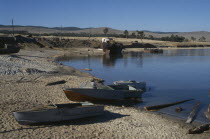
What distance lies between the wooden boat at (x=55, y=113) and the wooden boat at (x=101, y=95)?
3234 millimetres

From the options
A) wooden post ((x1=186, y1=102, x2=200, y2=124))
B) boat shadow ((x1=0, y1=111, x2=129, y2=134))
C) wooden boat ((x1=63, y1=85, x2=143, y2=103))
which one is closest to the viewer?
boat shadow ((x1=0, y1=111, x2=129, y2=134))

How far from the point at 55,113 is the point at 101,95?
588 cm

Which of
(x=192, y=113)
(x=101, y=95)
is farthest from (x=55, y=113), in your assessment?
(x=192, y=113)

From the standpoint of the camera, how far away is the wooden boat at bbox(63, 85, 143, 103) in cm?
1611

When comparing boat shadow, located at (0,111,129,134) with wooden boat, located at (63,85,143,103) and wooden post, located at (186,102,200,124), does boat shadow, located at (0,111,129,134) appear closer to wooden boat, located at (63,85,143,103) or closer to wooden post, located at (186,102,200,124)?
wooden boat, located at (63,85,143,103)

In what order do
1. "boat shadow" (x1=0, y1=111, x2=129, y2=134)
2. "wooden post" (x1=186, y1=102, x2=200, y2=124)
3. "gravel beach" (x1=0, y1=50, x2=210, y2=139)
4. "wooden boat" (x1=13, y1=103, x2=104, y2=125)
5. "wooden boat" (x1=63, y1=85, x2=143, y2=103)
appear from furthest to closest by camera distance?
"wooden boat" (x1=63, y1=85, x2=143, y2=103) < "wooden post" (x1=186, y1=102, x2=200, y2=124) < "boat shadow" (x1=0, y1=111, x2=129, y2=134) < "wooden boat" (x1=13, y1=103, x2=104, y2=125) < "gravel beach" (x1=0, y1=50, x2=210, y2=139)

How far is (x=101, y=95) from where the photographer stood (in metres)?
16.9

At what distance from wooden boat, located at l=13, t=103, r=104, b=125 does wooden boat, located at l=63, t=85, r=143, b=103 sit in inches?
127

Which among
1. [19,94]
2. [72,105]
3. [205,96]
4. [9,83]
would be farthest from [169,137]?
[9,83]

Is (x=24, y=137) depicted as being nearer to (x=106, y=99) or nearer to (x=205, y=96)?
(x=106, y=99)

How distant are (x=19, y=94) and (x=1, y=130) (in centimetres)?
631

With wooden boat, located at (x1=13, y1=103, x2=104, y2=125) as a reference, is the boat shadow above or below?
below

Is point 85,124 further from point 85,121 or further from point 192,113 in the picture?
point 192,113

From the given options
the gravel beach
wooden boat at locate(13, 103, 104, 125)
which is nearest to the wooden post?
the gravel beach
